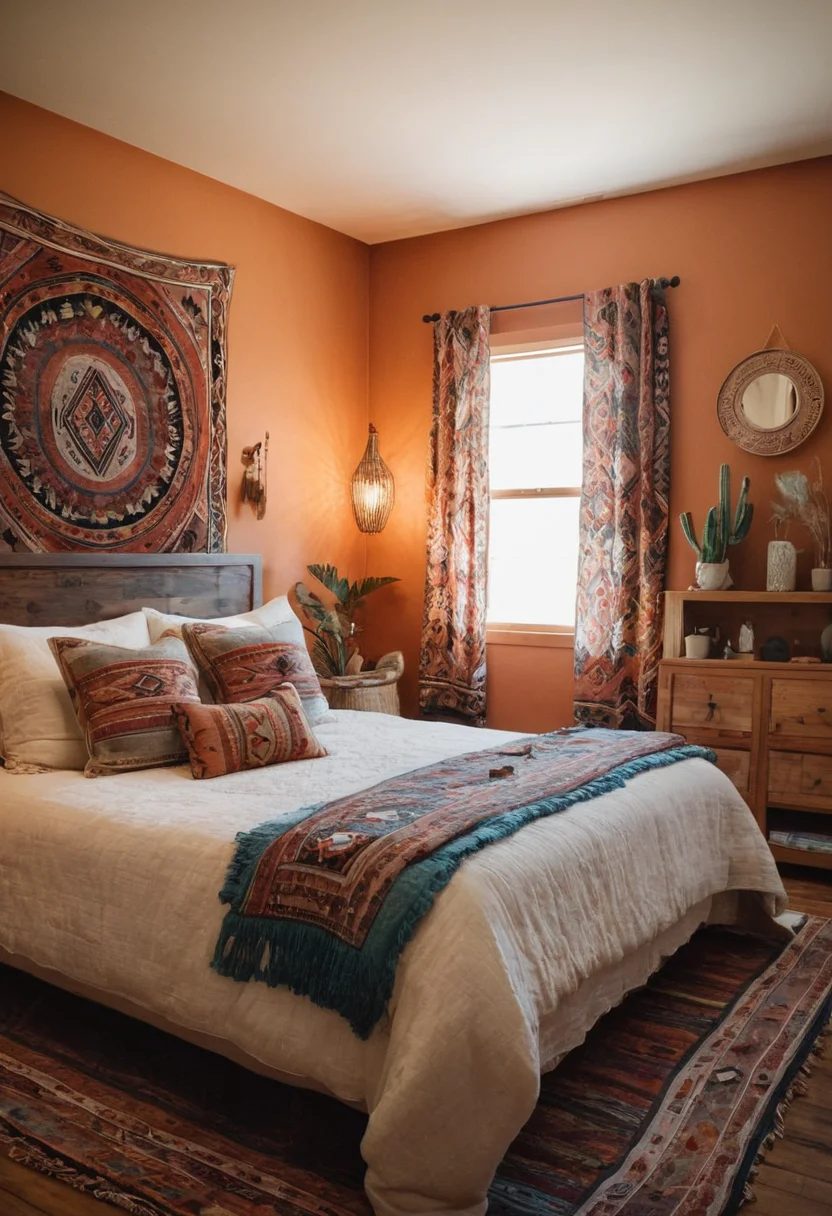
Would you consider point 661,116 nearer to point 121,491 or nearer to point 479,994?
point 121,491

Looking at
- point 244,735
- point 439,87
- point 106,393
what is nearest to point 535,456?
point 439,87

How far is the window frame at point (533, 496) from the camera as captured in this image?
15.6 ft

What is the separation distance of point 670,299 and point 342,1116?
144 inches

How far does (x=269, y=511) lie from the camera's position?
4688 mm

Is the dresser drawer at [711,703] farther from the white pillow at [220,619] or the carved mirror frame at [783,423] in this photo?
the white pillow at [220,619]

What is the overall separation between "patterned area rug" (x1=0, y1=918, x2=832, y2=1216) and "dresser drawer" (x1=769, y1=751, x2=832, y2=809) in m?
1.23

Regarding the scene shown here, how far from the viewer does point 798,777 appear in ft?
12.6

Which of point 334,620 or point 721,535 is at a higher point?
point 721,535

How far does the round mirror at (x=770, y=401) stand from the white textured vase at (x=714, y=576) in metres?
0.63

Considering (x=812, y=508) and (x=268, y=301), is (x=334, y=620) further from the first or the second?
(x=812, y=508)

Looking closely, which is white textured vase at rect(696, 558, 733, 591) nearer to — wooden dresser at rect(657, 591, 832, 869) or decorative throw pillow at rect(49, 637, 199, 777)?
wooden dresser at rect(657, 591, 832, 869)

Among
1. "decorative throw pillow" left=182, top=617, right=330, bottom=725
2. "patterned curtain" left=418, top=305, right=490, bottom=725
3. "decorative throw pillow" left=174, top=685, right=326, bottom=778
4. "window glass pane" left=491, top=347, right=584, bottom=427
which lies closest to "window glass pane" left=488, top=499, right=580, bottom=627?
"patterned curtain" left=418, top=305, right=490, bottom=725

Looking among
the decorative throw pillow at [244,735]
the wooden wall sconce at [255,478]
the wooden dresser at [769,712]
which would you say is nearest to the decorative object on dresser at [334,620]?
the wooden wall sconce at [255,478]

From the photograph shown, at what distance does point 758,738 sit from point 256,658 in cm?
203
